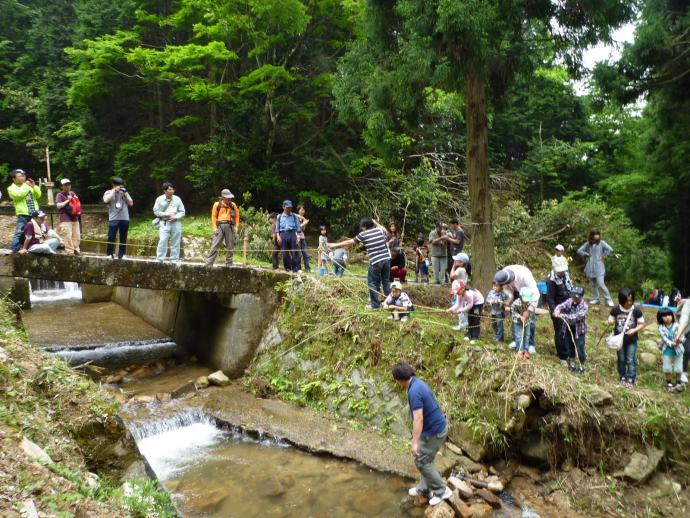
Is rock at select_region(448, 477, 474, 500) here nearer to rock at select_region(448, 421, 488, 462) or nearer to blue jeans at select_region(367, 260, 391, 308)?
rock at select_region(448, 421, 488, 462)

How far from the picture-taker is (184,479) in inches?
277

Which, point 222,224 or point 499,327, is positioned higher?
point 222,224

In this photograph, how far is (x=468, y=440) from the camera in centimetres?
743

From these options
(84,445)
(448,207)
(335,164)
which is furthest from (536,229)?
(84,445)

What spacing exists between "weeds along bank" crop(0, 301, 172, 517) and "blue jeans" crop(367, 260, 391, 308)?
5.00 m

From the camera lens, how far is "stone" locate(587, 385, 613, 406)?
7027 mm

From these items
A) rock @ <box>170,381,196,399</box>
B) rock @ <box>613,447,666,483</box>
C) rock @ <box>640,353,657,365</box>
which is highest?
rock @ <box>640,353,657,365</box>

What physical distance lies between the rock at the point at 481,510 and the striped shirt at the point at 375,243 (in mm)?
4383

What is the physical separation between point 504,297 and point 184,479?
19.5 feet

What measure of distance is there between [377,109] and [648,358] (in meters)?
7.57

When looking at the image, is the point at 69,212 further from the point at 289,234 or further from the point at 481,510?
the point at 481,510

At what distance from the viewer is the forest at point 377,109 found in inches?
375

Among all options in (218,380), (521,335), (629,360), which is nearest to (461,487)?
(521,335)

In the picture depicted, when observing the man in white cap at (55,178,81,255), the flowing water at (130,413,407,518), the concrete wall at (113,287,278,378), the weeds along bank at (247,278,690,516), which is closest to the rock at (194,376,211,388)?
the concrete wall at (113,287,278,378)
